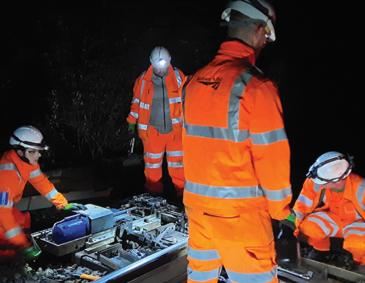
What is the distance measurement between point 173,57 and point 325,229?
938cm

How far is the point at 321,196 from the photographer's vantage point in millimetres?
4863

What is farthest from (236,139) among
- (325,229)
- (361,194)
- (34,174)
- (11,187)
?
(34,174)

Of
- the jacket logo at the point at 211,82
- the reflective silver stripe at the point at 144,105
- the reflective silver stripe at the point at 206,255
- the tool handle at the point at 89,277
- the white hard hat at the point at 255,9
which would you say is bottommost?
the tool handle at the point at 89,277

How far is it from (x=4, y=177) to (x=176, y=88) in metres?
3.28

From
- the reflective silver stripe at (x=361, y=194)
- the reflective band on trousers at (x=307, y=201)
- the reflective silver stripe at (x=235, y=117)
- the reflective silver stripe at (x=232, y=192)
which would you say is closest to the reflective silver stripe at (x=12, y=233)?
the reflective silver stripe at (x=232, y=192)

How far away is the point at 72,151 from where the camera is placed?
9180 millimetres

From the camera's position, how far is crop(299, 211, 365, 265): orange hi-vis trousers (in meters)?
4.48

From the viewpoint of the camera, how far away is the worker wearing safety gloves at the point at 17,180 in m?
4.28

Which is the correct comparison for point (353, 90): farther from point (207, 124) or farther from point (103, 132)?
point (207, 124)

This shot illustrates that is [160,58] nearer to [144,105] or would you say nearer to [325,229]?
[144,105]

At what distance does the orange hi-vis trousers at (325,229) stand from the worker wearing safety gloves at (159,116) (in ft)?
8.50

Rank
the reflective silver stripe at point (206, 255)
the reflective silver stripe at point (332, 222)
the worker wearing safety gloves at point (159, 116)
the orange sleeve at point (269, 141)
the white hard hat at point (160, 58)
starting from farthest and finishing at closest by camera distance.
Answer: the worker wearing safety gloves at point (159, 116) < the white hard hat at point (160, 58) < the reflective silver stripe at point (332, 222) < the reflective silver stripe at point (206, 255) < the orange sleeve at point (269, 141)

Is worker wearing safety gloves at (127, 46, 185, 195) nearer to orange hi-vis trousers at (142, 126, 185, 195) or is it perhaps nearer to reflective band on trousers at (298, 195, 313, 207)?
orange hi-vis trousers at (142, 126, 185, 195)

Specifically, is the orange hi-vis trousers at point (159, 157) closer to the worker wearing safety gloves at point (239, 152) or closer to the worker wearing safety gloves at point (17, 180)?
the worker wearing safety gloves at point (17, 180)
